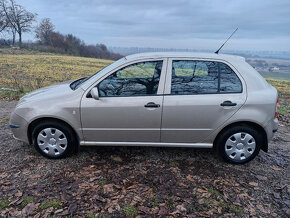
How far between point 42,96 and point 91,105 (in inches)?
35.2

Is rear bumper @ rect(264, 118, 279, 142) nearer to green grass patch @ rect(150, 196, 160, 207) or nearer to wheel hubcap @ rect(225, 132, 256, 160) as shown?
wheel hubcap @ rect(225, 132, 256, 160)

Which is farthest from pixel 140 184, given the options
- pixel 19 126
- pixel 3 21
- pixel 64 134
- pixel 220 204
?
pixel 3 21

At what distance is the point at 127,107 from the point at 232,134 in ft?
5.68

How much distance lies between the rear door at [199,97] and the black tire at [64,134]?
58.8 inches

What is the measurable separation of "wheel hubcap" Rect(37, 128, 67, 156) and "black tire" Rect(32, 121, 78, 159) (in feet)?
0.12

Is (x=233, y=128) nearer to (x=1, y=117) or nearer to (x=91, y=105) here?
(x=91, y=105)

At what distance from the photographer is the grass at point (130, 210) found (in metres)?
2.74

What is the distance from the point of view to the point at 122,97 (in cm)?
351

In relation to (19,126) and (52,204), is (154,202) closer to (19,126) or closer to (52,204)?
(52,204)

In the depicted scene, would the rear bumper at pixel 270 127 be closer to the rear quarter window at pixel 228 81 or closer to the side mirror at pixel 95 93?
the rear quarter window at pixel 228 81

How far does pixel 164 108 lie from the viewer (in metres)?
3.46

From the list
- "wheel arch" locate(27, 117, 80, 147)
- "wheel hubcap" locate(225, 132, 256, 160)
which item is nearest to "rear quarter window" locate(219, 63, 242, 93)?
"wheel hubcap" locate(225, 132, 256, 160)

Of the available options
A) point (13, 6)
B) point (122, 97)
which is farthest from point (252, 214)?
point (13, 6)

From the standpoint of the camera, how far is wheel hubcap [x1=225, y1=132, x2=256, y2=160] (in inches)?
143
